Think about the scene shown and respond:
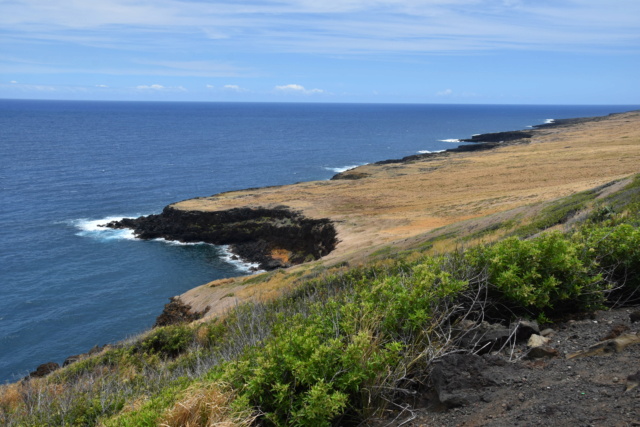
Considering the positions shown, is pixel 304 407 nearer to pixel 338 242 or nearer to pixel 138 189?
pixel 338 242

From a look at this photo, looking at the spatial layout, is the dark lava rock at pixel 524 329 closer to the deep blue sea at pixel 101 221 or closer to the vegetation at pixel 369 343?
the vegetation at pixel 369 343

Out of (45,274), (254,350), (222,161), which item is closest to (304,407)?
(254,350)

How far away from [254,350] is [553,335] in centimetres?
454

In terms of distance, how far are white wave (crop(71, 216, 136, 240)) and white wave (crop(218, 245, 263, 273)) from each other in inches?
433

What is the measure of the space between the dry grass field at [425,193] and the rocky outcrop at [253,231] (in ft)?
5.18

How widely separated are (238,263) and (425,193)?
21719mm

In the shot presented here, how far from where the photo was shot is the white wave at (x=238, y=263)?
45.2 metres

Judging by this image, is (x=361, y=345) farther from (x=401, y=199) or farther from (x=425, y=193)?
(x=425, y=193)

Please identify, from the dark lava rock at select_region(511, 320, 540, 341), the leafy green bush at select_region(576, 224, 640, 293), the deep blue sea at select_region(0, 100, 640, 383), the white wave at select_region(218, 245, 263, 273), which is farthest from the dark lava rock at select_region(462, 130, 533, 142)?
the dark lava rock at select_region(511, 320, 540, 341)

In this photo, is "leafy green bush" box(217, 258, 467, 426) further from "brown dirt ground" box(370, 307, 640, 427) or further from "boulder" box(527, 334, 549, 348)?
"boulder" box(527, 334, 549, 348)

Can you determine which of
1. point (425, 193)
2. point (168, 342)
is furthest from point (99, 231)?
point (168, 342)

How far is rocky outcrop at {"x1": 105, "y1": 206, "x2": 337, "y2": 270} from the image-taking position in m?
45.4

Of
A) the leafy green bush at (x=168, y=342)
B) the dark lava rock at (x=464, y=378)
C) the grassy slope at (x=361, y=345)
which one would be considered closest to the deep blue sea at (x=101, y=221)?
the leafy green bush at (x=168, y=342)

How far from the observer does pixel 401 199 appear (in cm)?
5334
